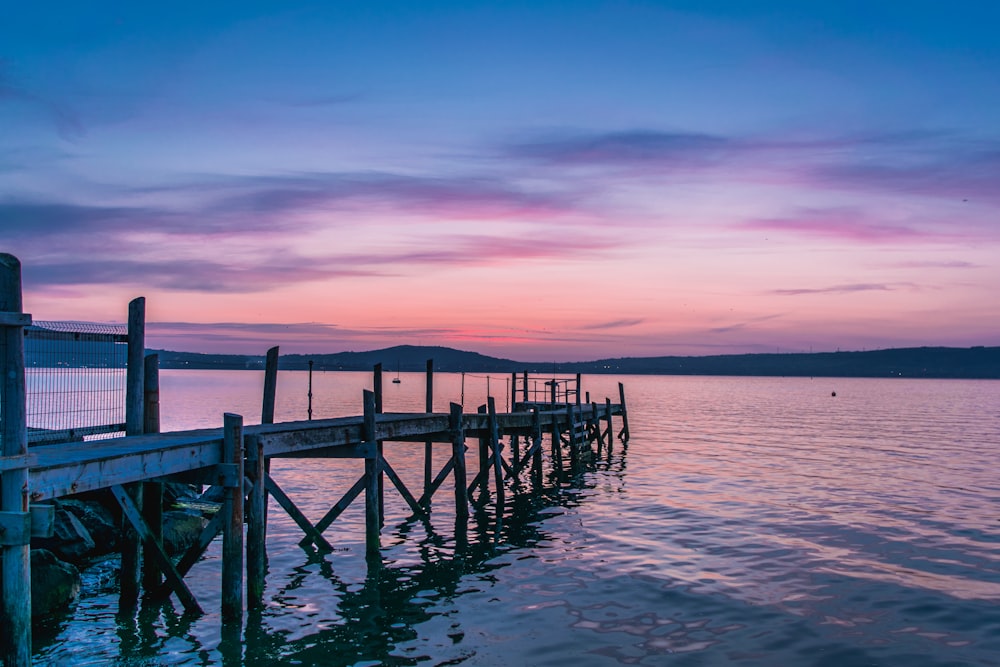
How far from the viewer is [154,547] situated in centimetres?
1105

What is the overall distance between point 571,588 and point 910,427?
52.1m

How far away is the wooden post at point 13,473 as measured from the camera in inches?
292

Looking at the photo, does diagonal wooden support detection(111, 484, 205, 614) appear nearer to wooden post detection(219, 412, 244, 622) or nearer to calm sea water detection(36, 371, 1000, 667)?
calm sea water detection(36, 371, 1000, 667)

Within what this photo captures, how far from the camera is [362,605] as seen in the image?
12.6 meters

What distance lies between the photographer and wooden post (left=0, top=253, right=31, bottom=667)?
7418mm

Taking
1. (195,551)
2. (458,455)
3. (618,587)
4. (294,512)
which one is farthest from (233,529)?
(458,455)

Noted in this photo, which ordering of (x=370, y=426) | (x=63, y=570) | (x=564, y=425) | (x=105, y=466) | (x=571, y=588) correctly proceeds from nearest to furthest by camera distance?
(x=105, y=466), (x=63, y=570), (x=571, y=588), (x=370, y=426), (x=564, y=425)

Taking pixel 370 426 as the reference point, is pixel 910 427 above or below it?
below

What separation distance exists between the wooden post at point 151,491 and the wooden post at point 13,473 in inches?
174

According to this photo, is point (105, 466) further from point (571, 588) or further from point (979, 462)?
point (979, 462)

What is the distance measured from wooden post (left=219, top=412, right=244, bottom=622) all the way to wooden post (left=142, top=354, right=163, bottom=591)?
5.09 feet

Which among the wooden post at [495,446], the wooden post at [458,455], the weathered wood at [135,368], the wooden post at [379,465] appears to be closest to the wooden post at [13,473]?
the weathered wood at [135,368]

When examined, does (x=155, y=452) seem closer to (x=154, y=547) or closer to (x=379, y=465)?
(x=154, y=547)

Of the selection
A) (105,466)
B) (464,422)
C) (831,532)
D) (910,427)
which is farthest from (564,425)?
(910,427)
